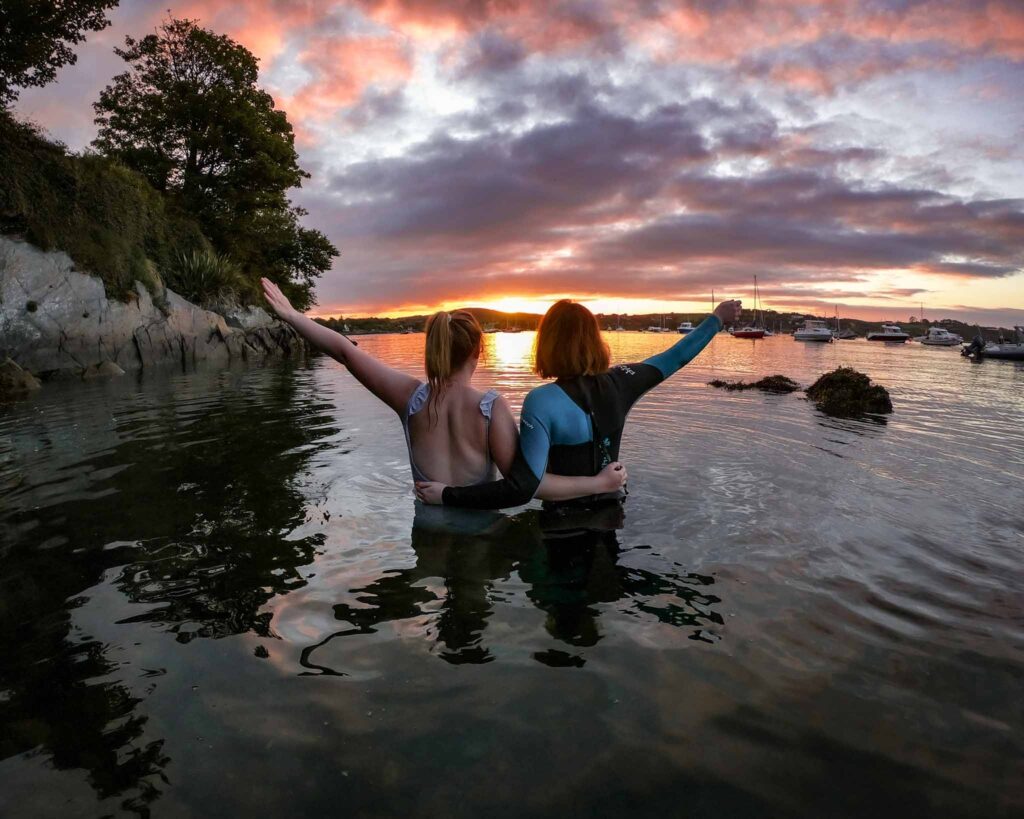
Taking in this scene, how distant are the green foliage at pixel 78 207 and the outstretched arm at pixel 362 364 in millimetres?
21226

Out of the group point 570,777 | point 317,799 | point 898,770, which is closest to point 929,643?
point 898,770

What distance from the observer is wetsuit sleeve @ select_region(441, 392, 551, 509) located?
4070 mm

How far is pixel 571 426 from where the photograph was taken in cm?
432

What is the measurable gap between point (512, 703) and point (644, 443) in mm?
6774

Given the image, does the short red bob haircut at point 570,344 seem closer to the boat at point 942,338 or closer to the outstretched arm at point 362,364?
the outstretched arm at point 362,364

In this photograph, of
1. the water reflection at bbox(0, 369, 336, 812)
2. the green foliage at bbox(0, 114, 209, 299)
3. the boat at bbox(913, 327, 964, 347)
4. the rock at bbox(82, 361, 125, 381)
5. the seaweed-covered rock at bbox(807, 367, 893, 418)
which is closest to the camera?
the water reflection at bbox(0, 369, 336, 812)

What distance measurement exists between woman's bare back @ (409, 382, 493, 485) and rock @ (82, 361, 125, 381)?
751 inches

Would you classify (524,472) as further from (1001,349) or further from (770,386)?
(1001,349)

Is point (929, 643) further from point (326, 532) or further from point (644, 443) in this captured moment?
point (644, 443)


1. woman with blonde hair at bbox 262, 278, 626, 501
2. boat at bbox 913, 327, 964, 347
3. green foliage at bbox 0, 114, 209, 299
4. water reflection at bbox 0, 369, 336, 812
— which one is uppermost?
green foliage at bbox 0, 114, 209, 299

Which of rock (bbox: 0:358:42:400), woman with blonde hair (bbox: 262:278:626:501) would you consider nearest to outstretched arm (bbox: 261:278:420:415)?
woman with blonde hair (bbox: 262:278:626:501)

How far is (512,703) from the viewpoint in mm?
2727

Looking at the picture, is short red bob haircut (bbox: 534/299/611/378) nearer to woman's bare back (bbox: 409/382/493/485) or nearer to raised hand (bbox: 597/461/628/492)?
woman's bare back (bbox: 409/382/493/485)

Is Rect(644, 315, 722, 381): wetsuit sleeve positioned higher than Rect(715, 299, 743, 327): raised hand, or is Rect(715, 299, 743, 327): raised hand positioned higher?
Rect(715, 299, 743, 327): raised hand
